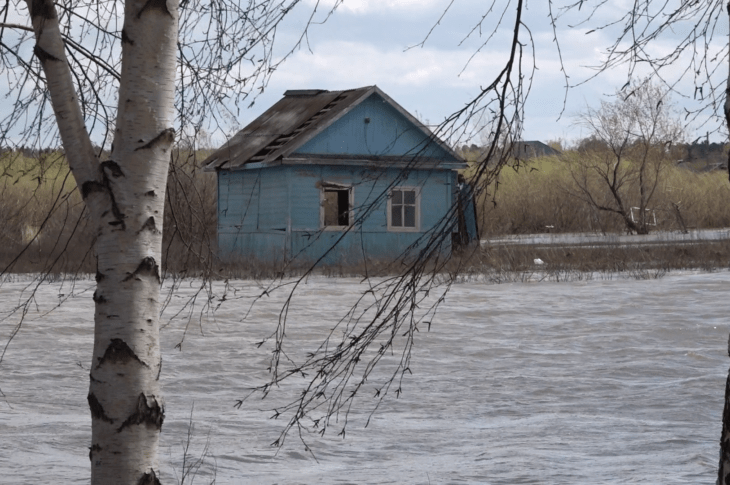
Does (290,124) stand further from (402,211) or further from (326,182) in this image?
(402,211)

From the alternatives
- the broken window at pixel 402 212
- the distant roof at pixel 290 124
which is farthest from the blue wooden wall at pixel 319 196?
the distant roof at pixel 290 124

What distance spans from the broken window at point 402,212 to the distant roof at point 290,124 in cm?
147

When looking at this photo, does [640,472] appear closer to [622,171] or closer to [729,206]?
[729,206]

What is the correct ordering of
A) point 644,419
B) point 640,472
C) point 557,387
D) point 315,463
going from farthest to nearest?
point 557,387 → point 644,419 → point 315,463 → point 640,472

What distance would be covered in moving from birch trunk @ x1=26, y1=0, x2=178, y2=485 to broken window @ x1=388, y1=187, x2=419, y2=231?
18058mm

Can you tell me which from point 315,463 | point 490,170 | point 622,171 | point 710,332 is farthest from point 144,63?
point 622,171

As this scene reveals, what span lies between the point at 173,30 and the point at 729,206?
35.3 meters

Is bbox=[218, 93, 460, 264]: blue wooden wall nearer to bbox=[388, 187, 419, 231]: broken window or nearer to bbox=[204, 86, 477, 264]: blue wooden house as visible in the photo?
bbox=[204, 86, 477, 264]: blue wooden house

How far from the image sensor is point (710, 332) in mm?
13195

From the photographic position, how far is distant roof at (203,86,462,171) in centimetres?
2128

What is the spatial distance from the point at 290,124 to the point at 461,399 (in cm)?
1483

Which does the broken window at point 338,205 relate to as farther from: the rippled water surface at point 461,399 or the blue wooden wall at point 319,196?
the rippled water surface at point 461,399

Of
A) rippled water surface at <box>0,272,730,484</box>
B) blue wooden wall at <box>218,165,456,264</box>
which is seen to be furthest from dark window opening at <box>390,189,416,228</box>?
rippled water surface at <box>0,272,730,484</box>

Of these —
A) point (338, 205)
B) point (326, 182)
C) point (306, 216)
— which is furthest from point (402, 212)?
point (338, 205)
